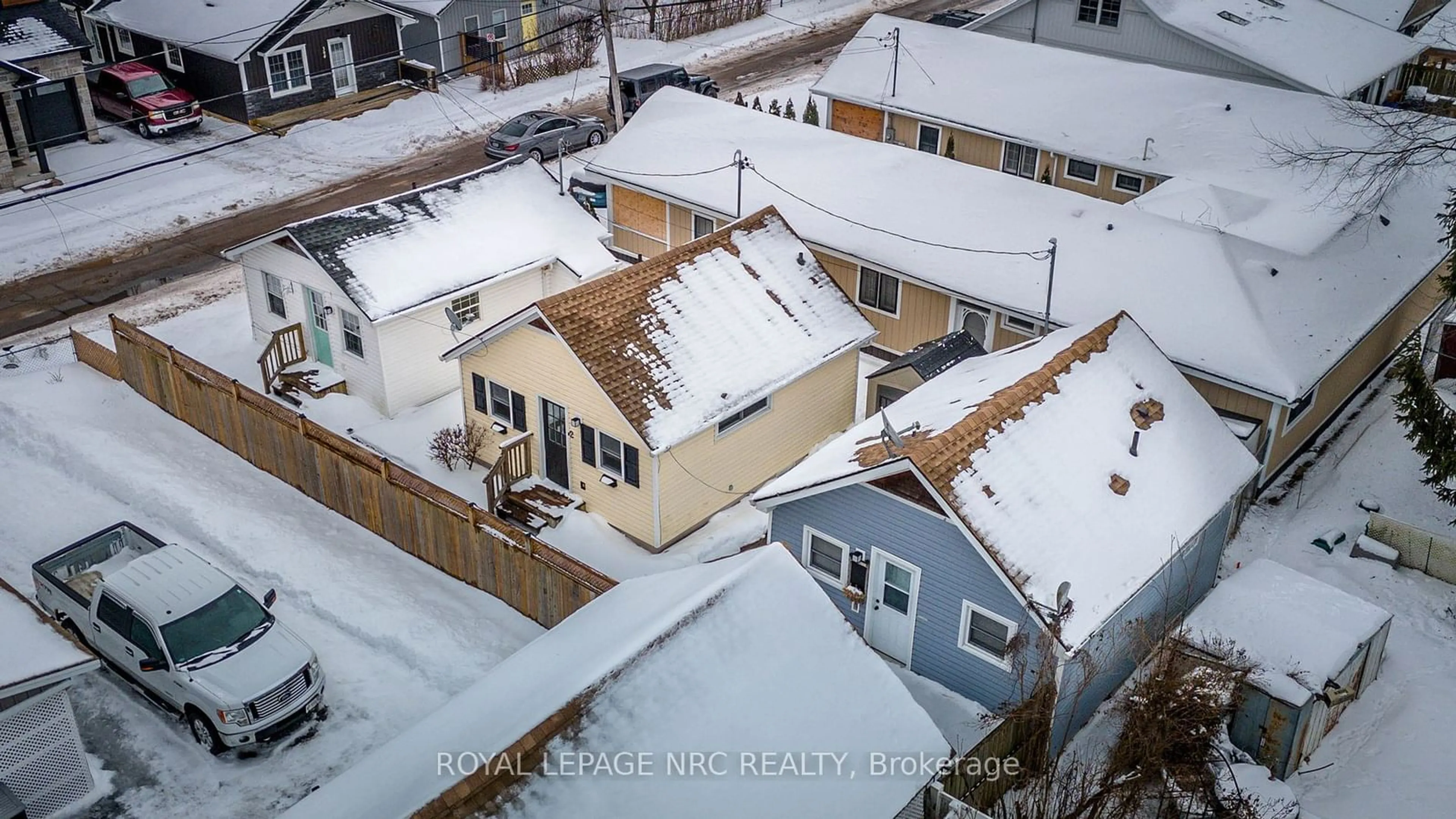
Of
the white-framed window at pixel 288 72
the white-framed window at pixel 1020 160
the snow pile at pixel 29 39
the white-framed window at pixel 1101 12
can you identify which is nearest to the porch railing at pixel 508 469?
the white-framed window at pixel 1020 160

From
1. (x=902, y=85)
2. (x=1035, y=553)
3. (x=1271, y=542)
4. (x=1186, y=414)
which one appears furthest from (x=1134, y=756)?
(x=902, y=85)

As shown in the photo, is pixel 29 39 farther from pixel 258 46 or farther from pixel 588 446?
pixel 588 446

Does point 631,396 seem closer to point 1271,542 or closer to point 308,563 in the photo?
point 308,563

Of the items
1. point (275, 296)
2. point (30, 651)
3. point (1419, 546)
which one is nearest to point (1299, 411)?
point (1419, 546)

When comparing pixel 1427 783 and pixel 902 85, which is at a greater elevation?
pixel 902 85

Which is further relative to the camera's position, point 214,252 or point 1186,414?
point 214,252

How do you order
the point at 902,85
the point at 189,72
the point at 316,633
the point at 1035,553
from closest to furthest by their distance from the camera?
the point at 1035,553
the point at 316,633
the point at 902,85
the point at 189,72
